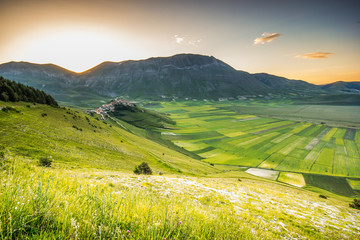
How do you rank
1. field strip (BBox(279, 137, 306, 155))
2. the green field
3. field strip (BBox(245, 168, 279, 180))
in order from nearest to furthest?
field strip (BBox(245, 168, 279, 180))
the green field
field strip (BBox(279, 137, 306, 155))

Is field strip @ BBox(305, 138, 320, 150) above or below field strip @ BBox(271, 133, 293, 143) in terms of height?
below

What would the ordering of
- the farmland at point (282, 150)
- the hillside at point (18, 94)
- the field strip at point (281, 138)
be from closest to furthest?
the hillside at point (18, 94), the farmland at point (282, 150), the field strip at point (281, 138)

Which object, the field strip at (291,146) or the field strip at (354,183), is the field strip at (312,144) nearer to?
the field strip at (291,146)

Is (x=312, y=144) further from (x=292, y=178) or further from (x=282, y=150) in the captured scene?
(x=292, y=178)

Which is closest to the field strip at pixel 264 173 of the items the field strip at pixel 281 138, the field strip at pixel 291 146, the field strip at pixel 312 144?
the field strip at pixel 291 146

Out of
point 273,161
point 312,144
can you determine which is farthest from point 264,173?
point 312,144

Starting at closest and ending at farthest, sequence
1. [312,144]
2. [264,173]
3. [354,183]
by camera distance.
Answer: [354,183] → [264,173] → [312,144]

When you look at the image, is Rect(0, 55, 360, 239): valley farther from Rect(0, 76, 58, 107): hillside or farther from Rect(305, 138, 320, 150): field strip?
Rect(305, 138, 320, 150): field strip

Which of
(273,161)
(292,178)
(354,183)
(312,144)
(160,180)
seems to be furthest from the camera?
(312,144)

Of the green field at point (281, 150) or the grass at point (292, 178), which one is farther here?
the green field at point (281, 150)

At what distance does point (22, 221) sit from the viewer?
2111mm

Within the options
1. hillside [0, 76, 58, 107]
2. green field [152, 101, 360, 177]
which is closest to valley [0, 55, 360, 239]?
hillside [0, 76, 58, 107]

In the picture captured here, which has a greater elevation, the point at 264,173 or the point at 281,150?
the point at 281,150

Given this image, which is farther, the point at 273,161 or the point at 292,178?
the point at 273,161
